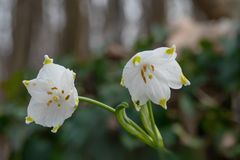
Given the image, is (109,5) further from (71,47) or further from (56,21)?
(71,47)

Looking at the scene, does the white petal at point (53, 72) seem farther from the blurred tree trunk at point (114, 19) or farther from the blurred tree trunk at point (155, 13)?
the blurred tree trunk at point (114, 19)

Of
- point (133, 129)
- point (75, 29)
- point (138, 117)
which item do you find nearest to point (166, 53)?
point (133, 129)

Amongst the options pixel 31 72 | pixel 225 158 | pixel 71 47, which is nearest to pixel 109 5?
pixel 71 47

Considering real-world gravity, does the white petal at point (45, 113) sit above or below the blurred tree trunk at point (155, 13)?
above

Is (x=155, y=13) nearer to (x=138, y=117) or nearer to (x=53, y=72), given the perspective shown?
(x=138, y=117)

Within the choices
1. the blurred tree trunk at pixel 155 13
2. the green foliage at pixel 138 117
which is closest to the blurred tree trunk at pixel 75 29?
the blurred tree trunk at pixel 155 13

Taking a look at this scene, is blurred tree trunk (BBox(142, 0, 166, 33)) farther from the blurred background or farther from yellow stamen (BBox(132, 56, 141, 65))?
yellow stamen (BBox(132, 56, 141, 65))
